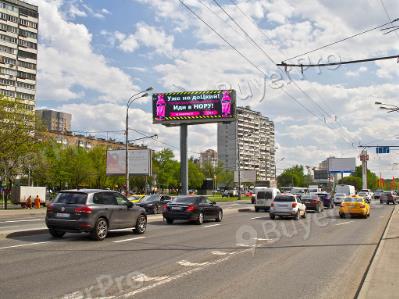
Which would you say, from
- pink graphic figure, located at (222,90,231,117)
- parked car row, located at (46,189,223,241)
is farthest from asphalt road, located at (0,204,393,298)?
pink graphic figure, located at (222,90,231,117)

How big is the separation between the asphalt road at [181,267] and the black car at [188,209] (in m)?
6.28

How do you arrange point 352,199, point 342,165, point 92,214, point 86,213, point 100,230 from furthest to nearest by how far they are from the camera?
point 342,165 → point 352,199 → point 100,230 → point 92,214 → point 86,213

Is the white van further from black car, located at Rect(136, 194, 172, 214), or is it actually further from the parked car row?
the parked car row

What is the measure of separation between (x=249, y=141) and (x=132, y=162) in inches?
3156

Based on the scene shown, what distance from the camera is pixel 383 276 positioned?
915cm

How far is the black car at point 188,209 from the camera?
2300 cm

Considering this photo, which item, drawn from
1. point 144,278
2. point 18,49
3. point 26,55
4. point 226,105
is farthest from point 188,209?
point 26,55

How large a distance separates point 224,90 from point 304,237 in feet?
107

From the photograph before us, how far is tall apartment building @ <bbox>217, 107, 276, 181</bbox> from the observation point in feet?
346

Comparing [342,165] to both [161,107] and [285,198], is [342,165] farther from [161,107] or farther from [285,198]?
[285,198]

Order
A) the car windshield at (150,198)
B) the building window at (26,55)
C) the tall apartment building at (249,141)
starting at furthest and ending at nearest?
the tall apartment building at (249,141)
the building window at (26,55)
the car windshield at (150,198)

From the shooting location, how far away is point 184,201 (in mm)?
23609

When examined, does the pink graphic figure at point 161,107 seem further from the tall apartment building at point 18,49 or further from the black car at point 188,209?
the tall apartment building at point 18,49

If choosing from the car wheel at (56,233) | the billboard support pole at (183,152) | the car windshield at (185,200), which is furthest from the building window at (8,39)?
the car wheel at (56,233)
